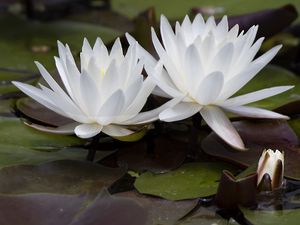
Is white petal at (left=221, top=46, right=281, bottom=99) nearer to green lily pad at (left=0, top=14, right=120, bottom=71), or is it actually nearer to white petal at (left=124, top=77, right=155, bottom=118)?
white petal at (left=124, top=77, right=155, bottom=118)

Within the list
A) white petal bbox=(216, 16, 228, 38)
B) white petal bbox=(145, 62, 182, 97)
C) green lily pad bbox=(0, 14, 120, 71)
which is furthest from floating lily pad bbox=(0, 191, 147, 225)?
green lily pad bbox=(0, 14, 120, 71)

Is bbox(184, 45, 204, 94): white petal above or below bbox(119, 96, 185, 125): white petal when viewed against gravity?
above

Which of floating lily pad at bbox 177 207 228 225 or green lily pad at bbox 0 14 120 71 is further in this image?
green lily pad at bbox 0 14 120 71

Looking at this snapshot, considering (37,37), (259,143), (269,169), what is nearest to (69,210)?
(269,169)

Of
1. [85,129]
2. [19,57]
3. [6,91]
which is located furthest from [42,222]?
[19,57]

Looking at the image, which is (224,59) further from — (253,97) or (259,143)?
(259,143)

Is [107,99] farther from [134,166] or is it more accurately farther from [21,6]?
[21,6]

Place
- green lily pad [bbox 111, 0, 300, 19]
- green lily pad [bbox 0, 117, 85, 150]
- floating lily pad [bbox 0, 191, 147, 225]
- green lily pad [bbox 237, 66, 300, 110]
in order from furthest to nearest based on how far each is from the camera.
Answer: green lily pad [bbox 111, 0, 300, 19], green lily pad [bbox 237, 66, 300, 110], green lily pad [bbox 0, 117, 85, 150], floating lily pad [bbox 0, 191, 147, 225]
